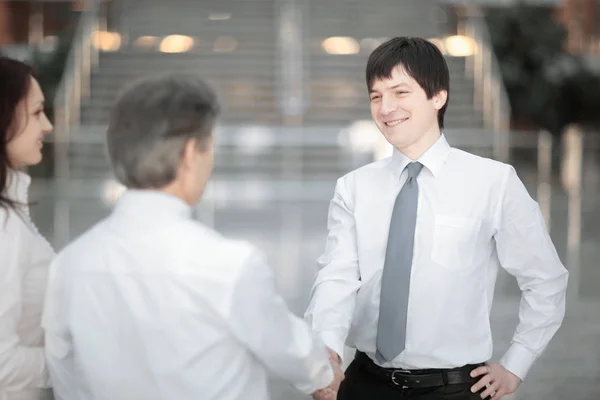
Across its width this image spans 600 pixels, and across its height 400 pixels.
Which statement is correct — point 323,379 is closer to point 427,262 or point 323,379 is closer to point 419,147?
point 427,262

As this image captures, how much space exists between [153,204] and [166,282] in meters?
0.15

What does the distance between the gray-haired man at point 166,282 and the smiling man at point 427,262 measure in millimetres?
641

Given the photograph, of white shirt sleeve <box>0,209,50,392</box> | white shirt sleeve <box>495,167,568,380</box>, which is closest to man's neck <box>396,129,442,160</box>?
white shirt sleeve <box>495,167,568,380</box>

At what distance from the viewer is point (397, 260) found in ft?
8.39

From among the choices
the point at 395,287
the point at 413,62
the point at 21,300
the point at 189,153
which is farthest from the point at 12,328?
the point at 413,62

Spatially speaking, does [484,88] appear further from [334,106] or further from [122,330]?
[122,330]

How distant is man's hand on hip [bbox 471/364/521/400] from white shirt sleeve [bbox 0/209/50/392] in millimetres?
1096

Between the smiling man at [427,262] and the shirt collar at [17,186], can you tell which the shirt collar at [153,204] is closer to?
the shirt collar at [17,186]

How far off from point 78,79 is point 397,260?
1623 cm

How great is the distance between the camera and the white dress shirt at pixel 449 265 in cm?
257

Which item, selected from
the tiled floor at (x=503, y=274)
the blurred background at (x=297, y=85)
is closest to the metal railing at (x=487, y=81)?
the blurred background at (x=297, y=85)

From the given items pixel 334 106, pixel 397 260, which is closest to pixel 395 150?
pixel 397 260

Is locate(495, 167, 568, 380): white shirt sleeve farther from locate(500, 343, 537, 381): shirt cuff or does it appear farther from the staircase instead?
the staircase

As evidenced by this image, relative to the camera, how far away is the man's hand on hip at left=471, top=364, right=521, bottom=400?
2561 mm
